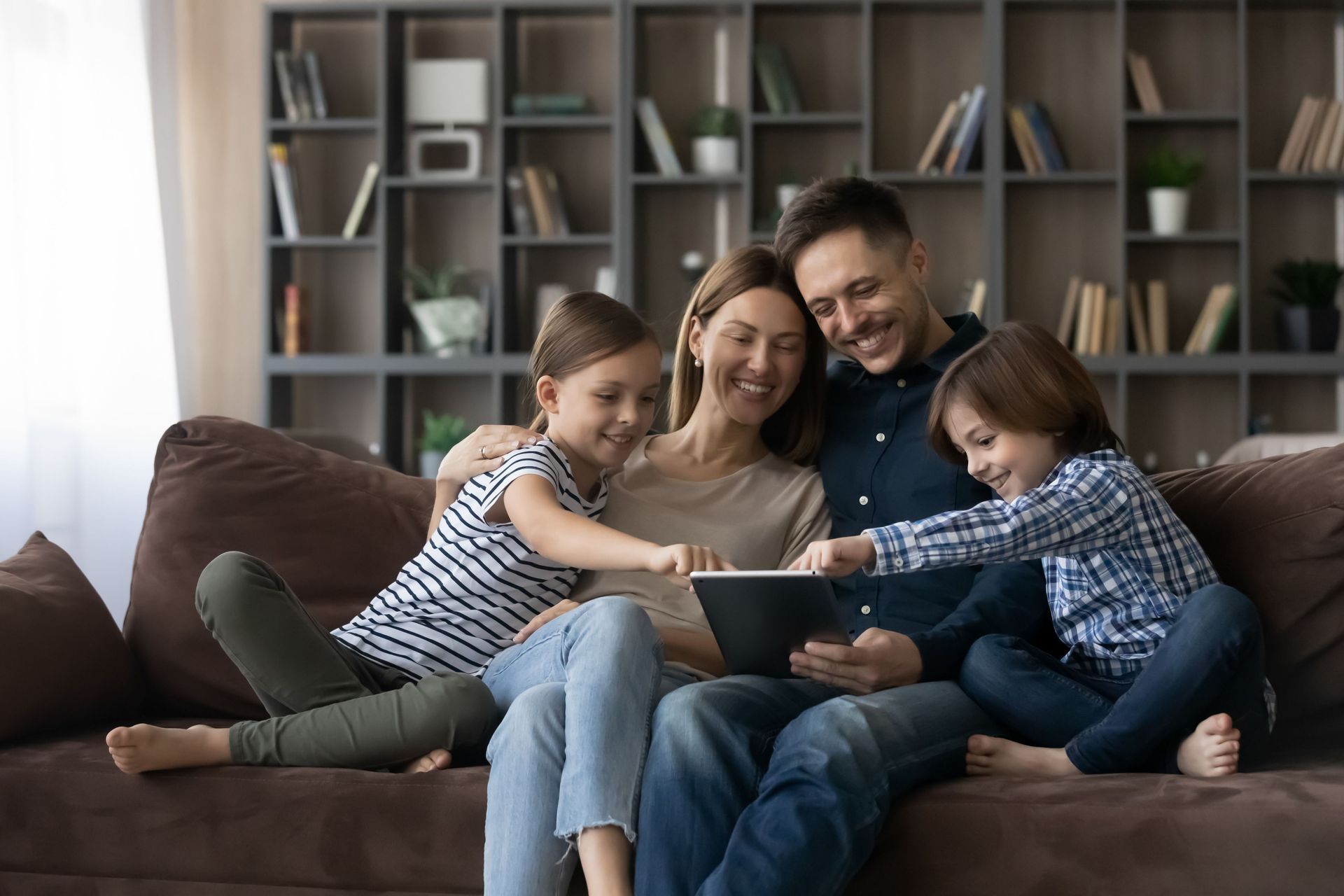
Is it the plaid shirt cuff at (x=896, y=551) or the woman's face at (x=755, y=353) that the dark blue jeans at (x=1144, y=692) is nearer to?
the plaid shirt cuff at (x=896, y=551)

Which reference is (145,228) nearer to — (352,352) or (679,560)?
(352,352)

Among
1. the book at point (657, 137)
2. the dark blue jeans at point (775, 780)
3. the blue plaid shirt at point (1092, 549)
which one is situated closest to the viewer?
the dark blue jeans at point (775, 780)

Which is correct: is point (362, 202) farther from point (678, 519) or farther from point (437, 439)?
point (678, 519)

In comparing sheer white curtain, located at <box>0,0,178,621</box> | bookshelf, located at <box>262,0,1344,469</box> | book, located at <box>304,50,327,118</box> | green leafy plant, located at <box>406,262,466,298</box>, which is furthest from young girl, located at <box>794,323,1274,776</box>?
book, located at <box>304,50,327,118</box>

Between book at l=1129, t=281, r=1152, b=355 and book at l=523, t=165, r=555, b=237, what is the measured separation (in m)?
2.03

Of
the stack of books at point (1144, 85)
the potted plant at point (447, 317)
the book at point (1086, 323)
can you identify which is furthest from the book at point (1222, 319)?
the potted plant at point (447, 317)

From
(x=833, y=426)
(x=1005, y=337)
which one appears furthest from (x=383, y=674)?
(x=1005, y=337)

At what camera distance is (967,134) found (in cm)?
435

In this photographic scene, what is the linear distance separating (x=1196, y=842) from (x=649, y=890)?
596 millimetres

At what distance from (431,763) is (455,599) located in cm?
28

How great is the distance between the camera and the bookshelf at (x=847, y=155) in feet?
14.5

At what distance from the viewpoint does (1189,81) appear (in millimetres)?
4559

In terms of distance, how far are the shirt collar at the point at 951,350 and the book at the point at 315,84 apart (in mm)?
3155

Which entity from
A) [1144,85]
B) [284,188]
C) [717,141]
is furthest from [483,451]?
[1144,85]
